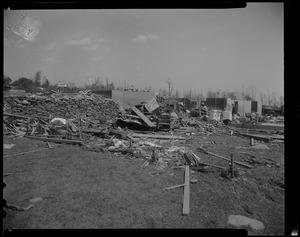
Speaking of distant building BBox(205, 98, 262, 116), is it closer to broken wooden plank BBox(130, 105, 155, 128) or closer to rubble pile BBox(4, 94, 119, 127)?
rubble pile BBox(4, 94, 119, 127)

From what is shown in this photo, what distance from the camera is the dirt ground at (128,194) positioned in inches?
147

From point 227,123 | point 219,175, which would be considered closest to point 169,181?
point 219,175

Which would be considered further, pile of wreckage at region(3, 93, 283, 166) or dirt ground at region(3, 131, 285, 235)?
pile of wreckage at region(3, 93, 283, 166)

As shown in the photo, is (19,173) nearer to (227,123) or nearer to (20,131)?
(20,131)

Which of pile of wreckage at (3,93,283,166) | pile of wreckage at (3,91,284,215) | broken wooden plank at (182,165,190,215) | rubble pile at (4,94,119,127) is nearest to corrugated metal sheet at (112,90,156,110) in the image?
pile of wreckage at (3,93,283,166)

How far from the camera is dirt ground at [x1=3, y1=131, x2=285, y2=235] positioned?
3.73 metres

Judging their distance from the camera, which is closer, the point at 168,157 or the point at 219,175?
the point at 219,175

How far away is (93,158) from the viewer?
294 inches

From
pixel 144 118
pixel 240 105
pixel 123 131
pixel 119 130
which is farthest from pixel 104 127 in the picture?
pixel 240 105

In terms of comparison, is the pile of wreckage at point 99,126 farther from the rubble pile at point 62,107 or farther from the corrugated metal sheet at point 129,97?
the corrugated metal sheet at point 129,97

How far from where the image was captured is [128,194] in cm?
475

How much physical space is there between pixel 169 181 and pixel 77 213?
2595mm

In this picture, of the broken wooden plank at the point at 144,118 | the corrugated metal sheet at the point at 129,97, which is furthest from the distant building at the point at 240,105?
the broken wooden plank at the point at 144,118

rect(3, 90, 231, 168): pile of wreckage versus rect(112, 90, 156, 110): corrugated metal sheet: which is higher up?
rect(112, 90, 156, 110): corrugated metal sheet
